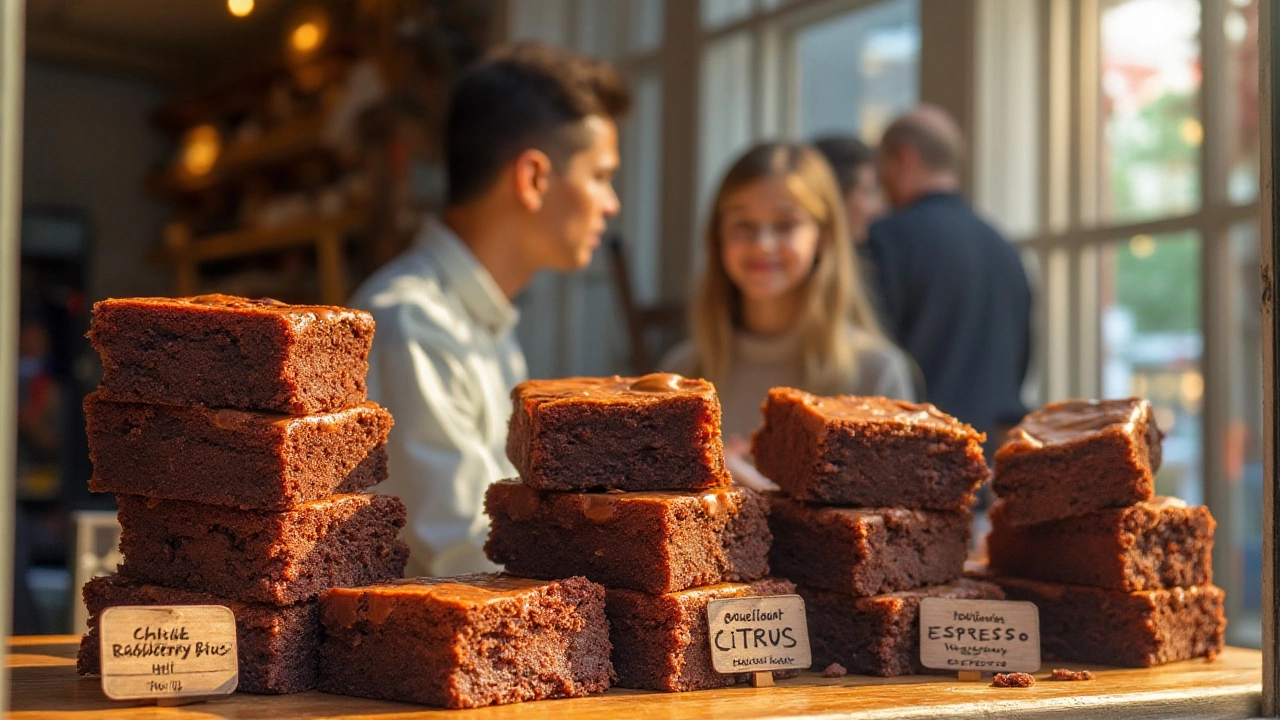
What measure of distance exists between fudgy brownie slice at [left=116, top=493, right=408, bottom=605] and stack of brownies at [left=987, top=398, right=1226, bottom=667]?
973 millimetres

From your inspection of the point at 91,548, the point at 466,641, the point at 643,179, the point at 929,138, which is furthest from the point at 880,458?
the point at 643,179

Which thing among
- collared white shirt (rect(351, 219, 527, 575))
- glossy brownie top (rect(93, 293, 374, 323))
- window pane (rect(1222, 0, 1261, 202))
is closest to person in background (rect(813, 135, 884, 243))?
window pane (rect(1222, 0, 1261, 202))

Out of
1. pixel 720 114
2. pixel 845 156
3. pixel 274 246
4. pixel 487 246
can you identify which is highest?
pixel 720 114

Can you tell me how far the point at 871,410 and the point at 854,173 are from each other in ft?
8.09

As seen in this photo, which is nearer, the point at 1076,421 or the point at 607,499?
the point at 607,499

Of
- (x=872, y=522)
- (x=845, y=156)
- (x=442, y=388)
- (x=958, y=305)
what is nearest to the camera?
(x=872, y=522)

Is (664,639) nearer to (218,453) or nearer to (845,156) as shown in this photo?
(218,453)

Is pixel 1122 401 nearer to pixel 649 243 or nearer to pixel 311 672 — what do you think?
pixel 311 672

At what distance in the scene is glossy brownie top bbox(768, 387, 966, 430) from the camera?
183 centimetres

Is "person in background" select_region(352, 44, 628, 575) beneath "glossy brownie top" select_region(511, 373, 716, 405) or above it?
above

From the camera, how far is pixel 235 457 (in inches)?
59.8

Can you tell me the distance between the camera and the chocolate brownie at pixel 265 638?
1.53 metres

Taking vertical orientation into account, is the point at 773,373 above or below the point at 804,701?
above

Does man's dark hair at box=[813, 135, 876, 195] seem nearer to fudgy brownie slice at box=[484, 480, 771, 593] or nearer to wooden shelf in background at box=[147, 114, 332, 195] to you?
fudgy brownie slice at box=[484, 480, 771, 593]
